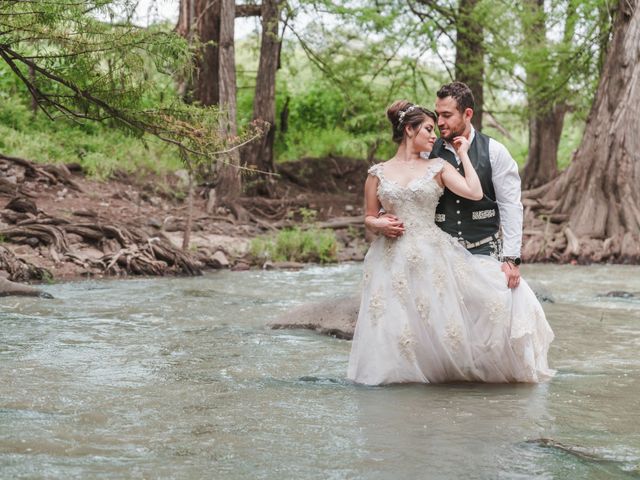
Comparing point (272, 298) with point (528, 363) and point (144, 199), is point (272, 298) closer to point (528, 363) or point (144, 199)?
point (528, 363)

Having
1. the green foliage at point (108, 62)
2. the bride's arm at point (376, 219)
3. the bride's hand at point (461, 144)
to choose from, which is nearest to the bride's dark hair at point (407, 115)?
the bride's hand at point (461, 144)

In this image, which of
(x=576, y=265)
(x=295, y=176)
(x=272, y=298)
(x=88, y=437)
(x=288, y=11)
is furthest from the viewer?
(x=295, y=176)

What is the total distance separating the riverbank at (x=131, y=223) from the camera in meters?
14.6

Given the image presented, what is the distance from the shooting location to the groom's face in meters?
6.84

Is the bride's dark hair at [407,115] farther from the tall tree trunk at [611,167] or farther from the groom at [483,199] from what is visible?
the tall tree trunk at [611,167]

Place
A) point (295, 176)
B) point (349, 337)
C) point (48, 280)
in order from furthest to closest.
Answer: point (295, 176), point (48, 280), point (349, 337)

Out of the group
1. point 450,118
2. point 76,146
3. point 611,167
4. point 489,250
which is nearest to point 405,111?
point 450,118

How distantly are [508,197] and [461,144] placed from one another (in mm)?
507

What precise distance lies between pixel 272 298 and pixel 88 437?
24.5 feet

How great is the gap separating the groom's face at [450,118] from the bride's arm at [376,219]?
2.09 feet

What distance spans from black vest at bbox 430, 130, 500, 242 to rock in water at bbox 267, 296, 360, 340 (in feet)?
8.89

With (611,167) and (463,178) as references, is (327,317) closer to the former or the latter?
(463,178)

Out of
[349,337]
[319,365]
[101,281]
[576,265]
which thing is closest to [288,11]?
[576,265]

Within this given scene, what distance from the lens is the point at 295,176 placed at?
25.0 m
